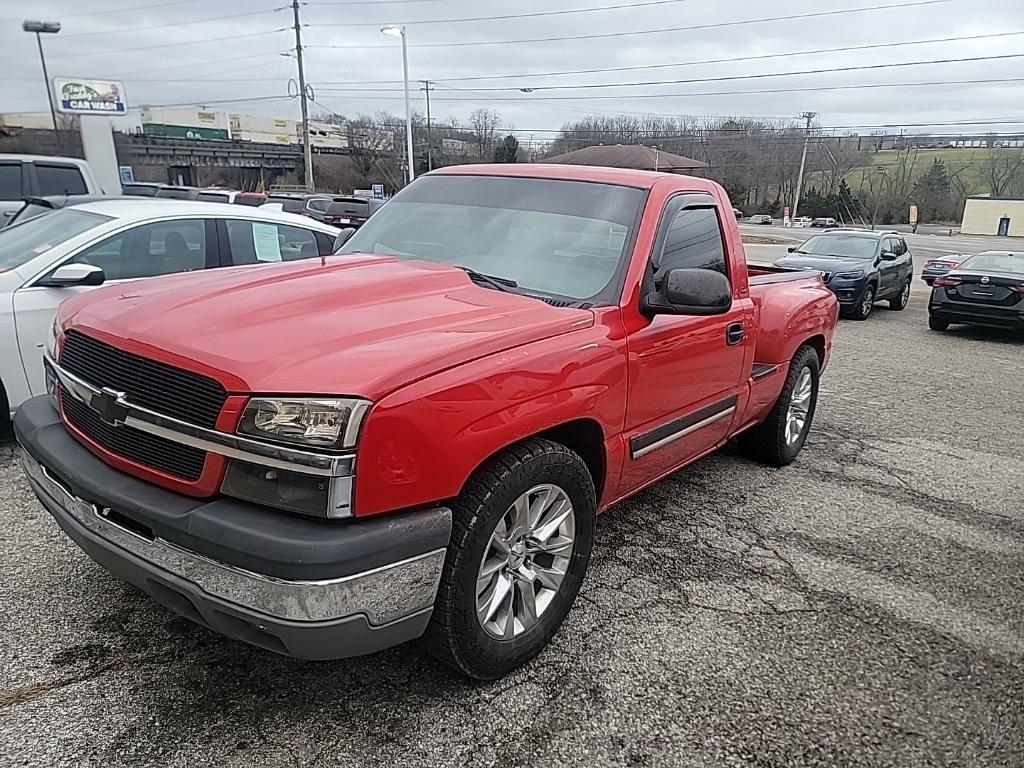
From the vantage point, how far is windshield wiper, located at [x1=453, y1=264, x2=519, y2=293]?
10.5 feet

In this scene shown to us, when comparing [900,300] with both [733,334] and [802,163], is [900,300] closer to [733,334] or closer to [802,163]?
[733,334]

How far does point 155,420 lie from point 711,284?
220cm

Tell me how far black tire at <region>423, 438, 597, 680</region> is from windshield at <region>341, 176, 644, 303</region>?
0.81 metres

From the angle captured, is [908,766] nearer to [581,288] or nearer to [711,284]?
[711,284]

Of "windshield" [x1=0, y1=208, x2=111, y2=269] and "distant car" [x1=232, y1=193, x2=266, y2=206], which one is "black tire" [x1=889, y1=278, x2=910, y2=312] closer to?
"distant car" [x1=232, y1=193, x2=266, y2=206]

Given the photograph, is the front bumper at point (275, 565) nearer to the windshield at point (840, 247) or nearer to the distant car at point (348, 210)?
the windshield at point (840, 247)

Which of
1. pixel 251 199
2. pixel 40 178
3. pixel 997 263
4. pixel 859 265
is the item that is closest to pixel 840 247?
pixel 859 265

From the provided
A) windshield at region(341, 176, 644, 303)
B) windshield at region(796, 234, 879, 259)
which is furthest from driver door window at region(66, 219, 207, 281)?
windshield at region(796, 234, 879, 259)

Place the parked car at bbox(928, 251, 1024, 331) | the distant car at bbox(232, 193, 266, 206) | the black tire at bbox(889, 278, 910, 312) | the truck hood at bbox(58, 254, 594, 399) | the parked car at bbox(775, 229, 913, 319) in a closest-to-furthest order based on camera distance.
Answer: the truck hood at bbox(58, 254, 594, 399) < the parked car at bbox(928, 251, 1024, 331) < the parked car at bbox(775, 229, 913, 319) < the black tire at bbox(889, 278, 910, 312) < the distant car at bbox(232, 193, 266, 206)

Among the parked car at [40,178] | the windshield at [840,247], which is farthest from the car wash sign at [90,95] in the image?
the windshield at [840,247]

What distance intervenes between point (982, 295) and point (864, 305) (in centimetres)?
221

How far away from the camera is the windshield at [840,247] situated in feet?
50.3

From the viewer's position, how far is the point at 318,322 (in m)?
2.52

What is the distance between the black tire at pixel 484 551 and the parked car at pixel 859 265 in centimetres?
1198
